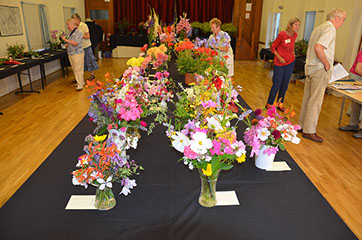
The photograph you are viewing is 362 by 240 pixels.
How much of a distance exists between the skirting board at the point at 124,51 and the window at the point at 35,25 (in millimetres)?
3199

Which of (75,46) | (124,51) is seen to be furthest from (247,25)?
(75,46)

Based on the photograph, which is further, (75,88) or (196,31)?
(196,31)

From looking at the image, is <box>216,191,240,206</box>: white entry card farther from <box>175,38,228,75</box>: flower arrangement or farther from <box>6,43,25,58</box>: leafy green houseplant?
<box>6,43,25,58</box>: leafy green houseplant

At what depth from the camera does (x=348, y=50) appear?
18.4 ft

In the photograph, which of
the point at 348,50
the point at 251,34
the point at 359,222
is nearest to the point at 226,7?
the point at 251,34

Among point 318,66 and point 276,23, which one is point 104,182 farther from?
point 276,23

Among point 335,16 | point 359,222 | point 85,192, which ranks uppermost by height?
point 335,16

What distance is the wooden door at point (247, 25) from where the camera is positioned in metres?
A: 10.6

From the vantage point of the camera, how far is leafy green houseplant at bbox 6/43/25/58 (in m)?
5.68

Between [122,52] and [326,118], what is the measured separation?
308 inches

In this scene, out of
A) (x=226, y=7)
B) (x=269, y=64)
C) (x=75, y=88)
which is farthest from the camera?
(x=226, y=7)

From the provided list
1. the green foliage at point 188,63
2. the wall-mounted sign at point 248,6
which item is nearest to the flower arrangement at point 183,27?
the green foliage at point 188,63

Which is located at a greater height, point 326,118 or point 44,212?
point 44,212

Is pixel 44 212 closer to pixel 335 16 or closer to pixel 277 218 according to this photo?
pixel 277 218
